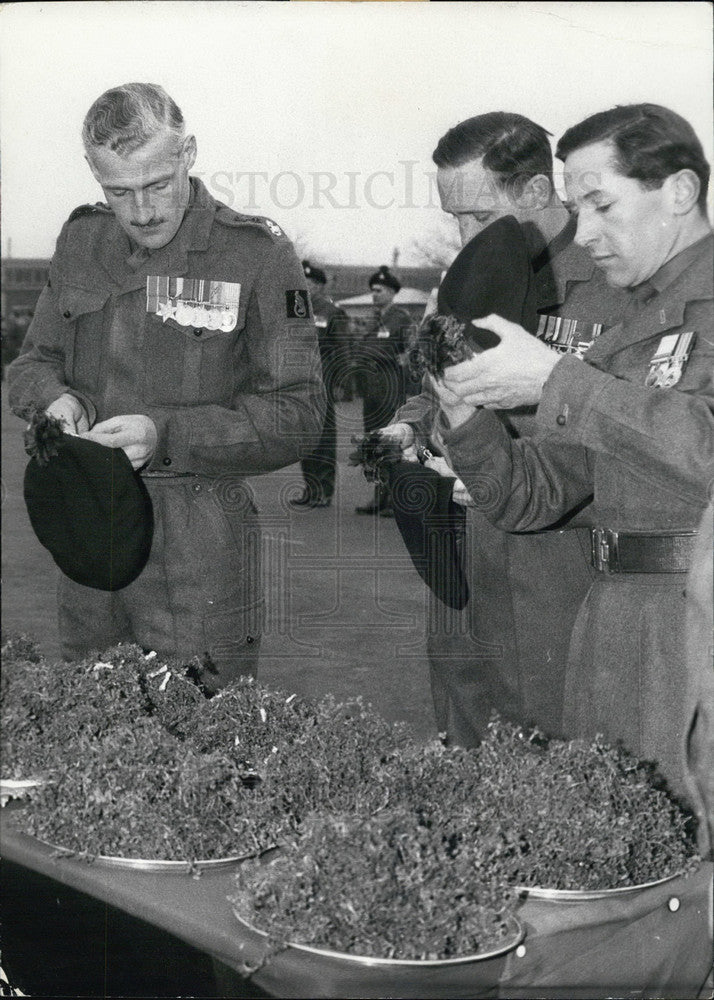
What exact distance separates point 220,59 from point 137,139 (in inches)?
11.1

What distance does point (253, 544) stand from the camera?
3025 millimetres

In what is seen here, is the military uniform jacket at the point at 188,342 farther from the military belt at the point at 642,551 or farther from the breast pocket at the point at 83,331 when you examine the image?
the military belt at the point at 642,551

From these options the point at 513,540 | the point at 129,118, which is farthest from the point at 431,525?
the point at 129,118

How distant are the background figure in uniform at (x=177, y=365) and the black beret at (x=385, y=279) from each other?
0.63 ft

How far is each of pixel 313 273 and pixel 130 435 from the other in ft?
2.03

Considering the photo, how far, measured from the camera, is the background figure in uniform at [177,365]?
2.91 metres

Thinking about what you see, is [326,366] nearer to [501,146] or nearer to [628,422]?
[501,146]


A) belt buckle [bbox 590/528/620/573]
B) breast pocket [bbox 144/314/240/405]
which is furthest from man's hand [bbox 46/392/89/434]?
belt buckle [bbox 590/528/620/573]

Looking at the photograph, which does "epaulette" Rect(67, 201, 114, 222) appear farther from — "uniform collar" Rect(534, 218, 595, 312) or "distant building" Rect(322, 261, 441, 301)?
"uniform collar" Rect(534, 218, 595, 312)

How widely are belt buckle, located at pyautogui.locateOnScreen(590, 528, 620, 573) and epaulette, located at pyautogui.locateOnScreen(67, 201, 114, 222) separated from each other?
57.1 inches

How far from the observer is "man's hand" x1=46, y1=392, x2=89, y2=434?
298 cm

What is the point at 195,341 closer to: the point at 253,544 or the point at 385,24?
the point at 253,544

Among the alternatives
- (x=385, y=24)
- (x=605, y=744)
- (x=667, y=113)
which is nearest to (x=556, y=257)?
(x=667, y=113)

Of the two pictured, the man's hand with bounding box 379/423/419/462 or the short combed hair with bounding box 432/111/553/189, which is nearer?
the short combed hair with bounding box 432/111/553/189
